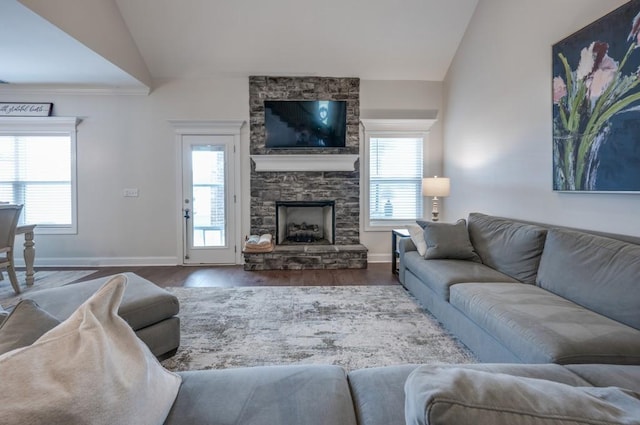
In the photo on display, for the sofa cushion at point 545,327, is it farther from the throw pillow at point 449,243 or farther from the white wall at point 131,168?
the white wall at point 131,168

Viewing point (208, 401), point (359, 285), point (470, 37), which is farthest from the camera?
point (470, 37)

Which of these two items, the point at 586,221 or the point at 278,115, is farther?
the point at 278,115

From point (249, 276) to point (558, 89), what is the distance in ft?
13.4

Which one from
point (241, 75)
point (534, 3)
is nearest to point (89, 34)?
point (241, 75)

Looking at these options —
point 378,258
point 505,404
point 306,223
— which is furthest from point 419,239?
point 505,404

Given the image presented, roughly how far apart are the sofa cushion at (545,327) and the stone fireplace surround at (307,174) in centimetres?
300

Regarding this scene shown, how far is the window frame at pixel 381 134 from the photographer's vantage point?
18.1 feet

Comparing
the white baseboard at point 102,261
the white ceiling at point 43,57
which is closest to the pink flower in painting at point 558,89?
the white ceiling at point 43,57

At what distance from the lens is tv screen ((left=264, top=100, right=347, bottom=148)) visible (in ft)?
17.7

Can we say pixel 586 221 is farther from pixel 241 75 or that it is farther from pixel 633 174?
pixel 241 75

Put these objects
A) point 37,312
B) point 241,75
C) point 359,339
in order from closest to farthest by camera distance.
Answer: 1. point 37,312
2. point 359,339
3. point 241,75

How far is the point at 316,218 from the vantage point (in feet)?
19.5

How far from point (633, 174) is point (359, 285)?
281cm

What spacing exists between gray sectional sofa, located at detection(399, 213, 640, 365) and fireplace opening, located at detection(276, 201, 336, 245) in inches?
Answer: 102
